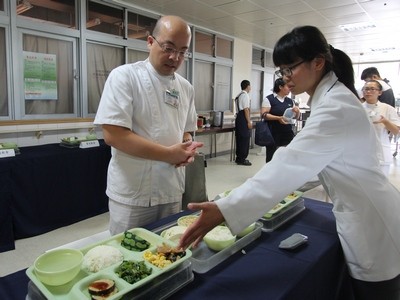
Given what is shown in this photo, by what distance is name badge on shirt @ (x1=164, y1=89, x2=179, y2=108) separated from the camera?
1.33 m

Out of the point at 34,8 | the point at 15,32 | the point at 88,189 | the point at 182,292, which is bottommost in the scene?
the point at 88,189

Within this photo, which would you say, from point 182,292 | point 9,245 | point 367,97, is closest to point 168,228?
point 182,292

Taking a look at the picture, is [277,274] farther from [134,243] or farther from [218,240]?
[134,243]

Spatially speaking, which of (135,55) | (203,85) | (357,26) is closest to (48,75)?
(135,55)

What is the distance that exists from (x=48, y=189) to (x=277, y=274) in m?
2.57

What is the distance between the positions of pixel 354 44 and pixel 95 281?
8.52 m

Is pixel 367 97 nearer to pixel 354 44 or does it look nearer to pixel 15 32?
pixel 15 32

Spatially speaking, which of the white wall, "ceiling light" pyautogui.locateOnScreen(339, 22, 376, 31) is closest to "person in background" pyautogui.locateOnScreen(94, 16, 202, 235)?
"ceiling light" pyautogui.locateOnScreen(339, 22, 376, 31)

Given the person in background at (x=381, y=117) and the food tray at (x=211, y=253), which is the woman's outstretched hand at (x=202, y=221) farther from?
the person in background at (x=381, y=117)

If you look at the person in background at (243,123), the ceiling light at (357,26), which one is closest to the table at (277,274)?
the person in background at (243,123)

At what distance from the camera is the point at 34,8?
3486mm

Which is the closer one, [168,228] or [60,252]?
[60,252]

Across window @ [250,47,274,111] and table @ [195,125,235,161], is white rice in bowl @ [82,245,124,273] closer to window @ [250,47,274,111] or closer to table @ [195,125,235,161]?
table @ [195,125,235,161]

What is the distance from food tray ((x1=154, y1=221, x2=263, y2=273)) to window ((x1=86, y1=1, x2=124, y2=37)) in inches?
152
